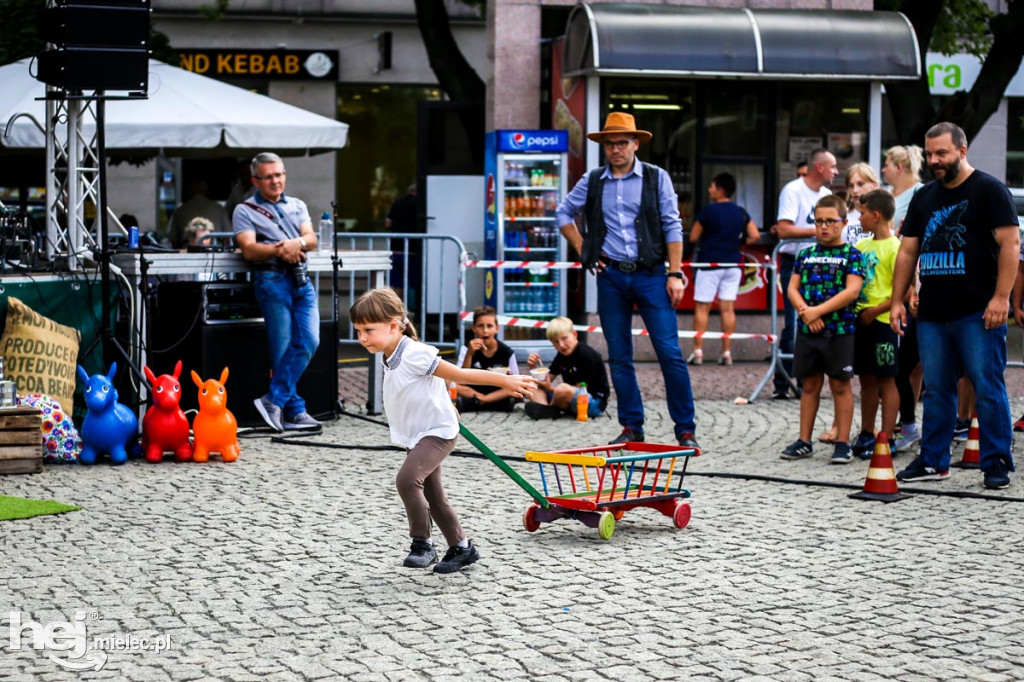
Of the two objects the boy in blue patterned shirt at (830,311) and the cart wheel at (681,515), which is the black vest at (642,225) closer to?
the boy in blue patterned shirt at (830,311)

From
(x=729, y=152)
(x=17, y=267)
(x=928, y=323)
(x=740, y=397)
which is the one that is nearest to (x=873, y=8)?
(x=729, y=152)

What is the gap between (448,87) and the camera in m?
20.4

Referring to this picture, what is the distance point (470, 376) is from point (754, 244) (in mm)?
10950

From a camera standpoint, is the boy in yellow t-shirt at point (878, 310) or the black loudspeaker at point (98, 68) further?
the black loudspeaker at point (98, 68)

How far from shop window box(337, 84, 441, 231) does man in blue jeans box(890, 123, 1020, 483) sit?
2083 centimetres

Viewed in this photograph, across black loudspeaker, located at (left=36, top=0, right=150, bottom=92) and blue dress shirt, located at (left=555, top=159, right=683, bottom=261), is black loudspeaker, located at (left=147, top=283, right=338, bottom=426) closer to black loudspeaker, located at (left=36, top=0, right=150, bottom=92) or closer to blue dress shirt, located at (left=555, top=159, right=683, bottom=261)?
black loudspeaker, located at (left=36, top=0, right=150, bottom=92)

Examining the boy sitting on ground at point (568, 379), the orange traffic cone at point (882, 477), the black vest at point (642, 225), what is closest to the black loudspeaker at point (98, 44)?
the black vest at point (642, 225)

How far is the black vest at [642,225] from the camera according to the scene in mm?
10062

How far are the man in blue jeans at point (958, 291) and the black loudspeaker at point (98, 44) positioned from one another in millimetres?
5122

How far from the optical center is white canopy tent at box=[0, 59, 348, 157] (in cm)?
1426

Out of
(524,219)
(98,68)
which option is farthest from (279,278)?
(524,219)

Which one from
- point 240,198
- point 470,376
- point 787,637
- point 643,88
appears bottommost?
point 787,637

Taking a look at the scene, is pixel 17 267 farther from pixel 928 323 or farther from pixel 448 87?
pixel 448 87

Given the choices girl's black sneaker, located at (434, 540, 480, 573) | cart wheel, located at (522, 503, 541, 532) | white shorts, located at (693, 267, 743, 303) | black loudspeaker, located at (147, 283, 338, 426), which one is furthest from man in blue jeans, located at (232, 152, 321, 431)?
white shorts, located at (693, 267, 743, 303)
